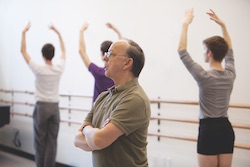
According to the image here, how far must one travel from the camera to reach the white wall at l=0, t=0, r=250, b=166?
2465 millimetres

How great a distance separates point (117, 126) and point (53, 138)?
2318 mm

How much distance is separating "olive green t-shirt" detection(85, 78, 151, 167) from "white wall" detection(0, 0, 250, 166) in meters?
1.46

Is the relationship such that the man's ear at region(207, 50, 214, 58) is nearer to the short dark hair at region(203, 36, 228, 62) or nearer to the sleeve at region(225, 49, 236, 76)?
the short dark hair at region(203, 36, 228, 62)

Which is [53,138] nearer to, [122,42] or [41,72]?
[41,72]

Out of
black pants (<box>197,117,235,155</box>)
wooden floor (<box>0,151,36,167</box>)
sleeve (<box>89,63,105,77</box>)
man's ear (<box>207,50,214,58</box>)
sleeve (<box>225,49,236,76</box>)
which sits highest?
man's ear (<box>207,50,214,58</box>)

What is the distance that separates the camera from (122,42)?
4.50ft

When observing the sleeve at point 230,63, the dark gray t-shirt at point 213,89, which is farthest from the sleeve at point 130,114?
the sleeve at point 230,63

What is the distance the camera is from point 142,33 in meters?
3.03

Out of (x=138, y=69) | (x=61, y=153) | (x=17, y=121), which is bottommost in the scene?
(x=61, y=153)

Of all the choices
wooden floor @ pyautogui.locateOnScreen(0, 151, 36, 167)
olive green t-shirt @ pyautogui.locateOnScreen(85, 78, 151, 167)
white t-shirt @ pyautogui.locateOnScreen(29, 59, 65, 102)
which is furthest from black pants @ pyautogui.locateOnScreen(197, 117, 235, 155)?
wooden floor @ pyautogui.locateOnScreen(0, 151, 36, 167)

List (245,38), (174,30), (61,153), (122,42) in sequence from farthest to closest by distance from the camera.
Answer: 1. (61,153)
2. (174,30)
3. (245,38)
4. (122,42)

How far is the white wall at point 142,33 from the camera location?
246cm

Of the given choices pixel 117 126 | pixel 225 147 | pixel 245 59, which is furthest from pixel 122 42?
pixel 245 59

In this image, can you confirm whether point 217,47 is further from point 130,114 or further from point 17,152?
point 17,152
